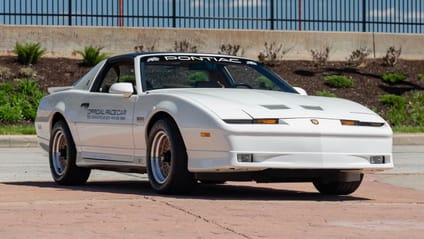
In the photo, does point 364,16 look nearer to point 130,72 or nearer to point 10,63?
point 10,63

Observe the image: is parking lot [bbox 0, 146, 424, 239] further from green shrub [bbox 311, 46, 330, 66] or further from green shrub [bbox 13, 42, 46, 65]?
green shrub [bbox 311, 46, 330, 66]

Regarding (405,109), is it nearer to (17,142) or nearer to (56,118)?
(17,142)

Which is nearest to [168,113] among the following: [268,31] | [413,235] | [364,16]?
[413,235]

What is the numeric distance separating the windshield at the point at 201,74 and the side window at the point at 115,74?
303mm

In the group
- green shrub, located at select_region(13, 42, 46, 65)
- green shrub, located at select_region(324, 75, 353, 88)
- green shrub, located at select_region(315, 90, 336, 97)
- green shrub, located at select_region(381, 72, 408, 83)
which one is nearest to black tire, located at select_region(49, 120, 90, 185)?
green shrub, located at select_region(315, 90, 336, 97)

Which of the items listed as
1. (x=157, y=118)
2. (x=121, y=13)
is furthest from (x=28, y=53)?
(x=157, y=118)

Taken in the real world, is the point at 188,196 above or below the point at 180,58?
below

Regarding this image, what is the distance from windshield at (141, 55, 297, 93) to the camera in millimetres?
11203

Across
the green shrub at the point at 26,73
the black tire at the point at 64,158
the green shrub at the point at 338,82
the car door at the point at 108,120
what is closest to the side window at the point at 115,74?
the car door at the point at 108,120

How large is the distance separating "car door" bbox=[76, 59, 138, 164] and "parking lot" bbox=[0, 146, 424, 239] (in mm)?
376

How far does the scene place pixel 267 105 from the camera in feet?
32.9

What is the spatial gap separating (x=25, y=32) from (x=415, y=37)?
1143 cm

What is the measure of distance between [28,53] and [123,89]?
18.2 meters

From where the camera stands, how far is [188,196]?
32.8 feet
